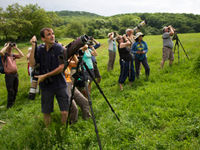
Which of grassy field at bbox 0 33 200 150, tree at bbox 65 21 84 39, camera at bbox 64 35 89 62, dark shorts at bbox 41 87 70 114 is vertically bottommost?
grassy field at bbox 0 33 200 150

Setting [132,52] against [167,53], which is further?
[167,53]

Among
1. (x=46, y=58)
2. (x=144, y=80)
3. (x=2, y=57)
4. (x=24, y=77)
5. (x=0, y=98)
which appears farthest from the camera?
(x=24, y=77)

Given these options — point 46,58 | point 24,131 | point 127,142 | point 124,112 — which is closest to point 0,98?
point 24,131

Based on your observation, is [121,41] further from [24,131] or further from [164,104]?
[24,131]

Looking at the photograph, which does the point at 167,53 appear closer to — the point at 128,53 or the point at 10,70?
the point at 128,53

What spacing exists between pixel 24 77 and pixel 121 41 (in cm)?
887

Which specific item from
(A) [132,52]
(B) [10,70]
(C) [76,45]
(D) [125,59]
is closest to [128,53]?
(D) [125,59]

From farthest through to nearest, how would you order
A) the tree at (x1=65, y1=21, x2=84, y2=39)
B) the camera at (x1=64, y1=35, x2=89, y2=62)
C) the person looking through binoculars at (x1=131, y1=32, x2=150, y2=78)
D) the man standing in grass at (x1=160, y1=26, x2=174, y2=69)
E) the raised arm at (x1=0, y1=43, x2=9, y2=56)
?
1. the tree at (x1=65, y1=21, x2=84, y2=39)
2. the man standing in grass at (x1=160, y1=26, x2=174, y2=69)
3. the person looking through binoculars at (x1=131, y1=32, x2=150, y2=78)
4. the raised arm at (x1=0, y1=43, x2=9, y2=56)
5. the camera at (x1=64, y1=35, x2=89, y2=62)

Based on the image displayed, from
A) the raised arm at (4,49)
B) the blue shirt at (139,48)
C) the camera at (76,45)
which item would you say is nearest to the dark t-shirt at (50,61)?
the camera at (76,45)

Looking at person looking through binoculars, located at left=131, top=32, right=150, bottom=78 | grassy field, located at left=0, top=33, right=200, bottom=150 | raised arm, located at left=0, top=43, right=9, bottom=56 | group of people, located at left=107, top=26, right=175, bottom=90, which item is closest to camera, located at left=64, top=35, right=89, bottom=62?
grassy field, located at left=0, top=33, right=200, bottom=150

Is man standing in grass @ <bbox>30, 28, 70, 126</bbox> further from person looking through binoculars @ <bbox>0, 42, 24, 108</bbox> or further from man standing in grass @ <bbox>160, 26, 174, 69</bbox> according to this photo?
man standing in grass @ <bbox>160, 26, 174, 69</bbox>

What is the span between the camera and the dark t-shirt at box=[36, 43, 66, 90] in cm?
325

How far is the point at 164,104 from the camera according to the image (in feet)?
14.2

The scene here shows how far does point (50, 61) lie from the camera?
327 cm
